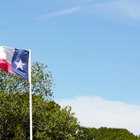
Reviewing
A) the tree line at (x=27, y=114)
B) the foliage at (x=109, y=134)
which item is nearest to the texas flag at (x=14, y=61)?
the tree line at (x=27, y=114)

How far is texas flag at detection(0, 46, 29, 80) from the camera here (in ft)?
111

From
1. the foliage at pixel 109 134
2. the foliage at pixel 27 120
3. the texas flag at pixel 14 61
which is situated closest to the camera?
the texas flag at pixel 14 61

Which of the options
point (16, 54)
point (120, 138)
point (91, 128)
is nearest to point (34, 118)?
point (16, 54)

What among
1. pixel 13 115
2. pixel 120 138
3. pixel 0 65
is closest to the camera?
pixel 0 65

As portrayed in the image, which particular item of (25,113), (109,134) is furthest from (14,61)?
(109,134)

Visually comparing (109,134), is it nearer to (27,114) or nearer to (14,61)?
(27,114)

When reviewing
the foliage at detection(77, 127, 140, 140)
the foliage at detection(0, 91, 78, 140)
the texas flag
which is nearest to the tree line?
the foliage at detection(0, 91, 78, 140)

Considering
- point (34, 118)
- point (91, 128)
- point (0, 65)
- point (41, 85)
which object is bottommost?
point (0, 65)

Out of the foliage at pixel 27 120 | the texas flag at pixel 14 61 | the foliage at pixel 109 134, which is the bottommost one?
the texas flag at pixel 14 61

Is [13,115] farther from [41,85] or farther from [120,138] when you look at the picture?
[120,138]

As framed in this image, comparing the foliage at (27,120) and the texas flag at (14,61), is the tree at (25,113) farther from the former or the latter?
the texas flag at (14,61)

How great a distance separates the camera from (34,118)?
222 feet

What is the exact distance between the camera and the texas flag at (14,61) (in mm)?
33834

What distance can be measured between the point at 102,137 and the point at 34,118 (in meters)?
77.8
